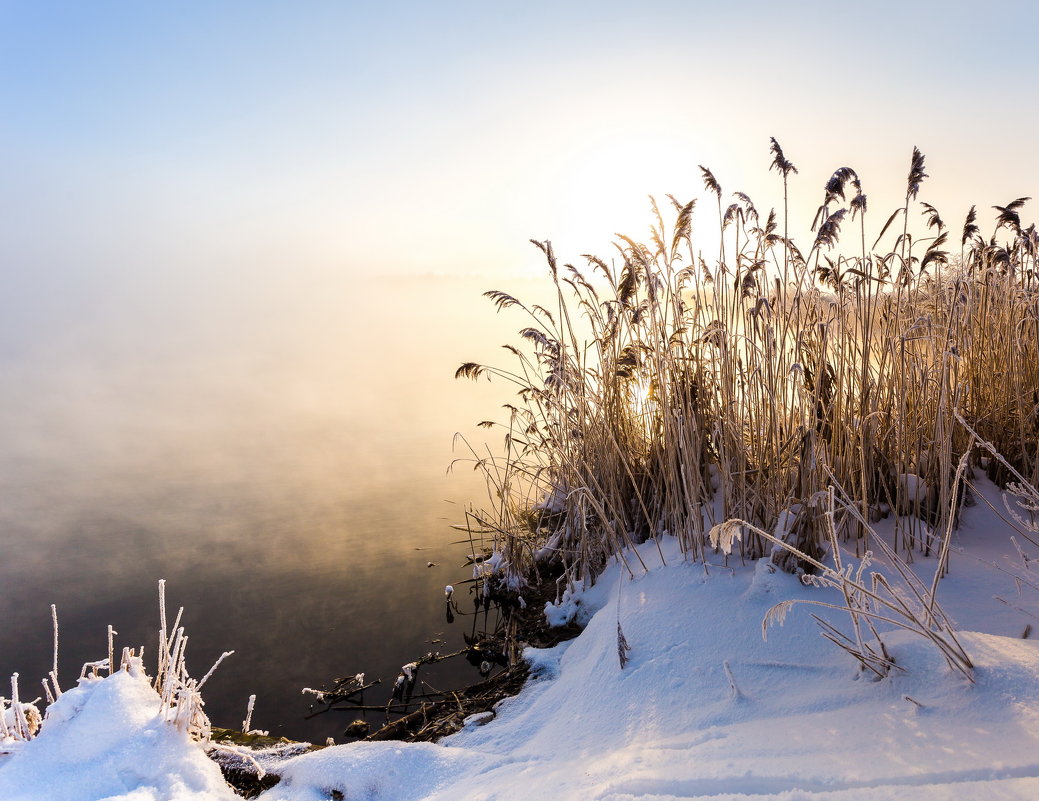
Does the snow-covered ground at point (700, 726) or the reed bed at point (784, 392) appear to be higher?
the reed bed at point (784, 392)

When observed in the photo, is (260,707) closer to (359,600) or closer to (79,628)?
(359,600)

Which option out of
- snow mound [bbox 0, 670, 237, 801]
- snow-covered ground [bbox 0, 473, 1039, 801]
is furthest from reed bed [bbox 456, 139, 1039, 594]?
snow mound [bbox 0, 670, 237, 801]

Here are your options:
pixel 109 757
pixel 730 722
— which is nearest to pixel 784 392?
pixel 730 722

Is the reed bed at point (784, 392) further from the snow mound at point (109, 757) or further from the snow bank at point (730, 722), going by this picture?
the snow mound at point (109, 757)

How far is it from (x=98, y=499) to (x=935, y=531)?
5.59 meters

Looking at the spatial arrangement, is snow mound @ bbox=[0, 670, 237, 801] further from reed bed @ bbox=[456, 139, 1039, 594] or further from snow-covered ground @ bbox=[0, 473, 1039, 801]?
reed bed @ bbox=[456, 139, 1039, 594]

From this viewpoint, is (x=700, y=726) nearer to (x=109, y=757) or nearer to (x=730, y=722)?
(x=730, y=722)

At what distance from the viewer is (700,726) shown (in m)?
1.63

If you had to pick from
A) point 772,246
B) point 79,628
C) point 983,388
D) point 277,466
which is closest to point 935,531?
point 983,388

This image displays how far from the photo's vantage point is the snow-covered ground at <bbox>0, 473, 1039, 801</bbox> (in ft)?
4.00

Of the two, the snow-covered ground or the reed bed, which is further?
the reed bed

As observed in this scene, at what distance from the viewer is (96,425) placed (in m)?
8.00

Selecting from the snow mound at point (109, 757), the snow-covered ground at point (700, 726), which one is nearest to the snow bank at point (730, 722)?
the snow-covered ground at point (700, 726)

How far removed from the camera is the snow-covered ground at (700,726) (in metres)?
1.22
